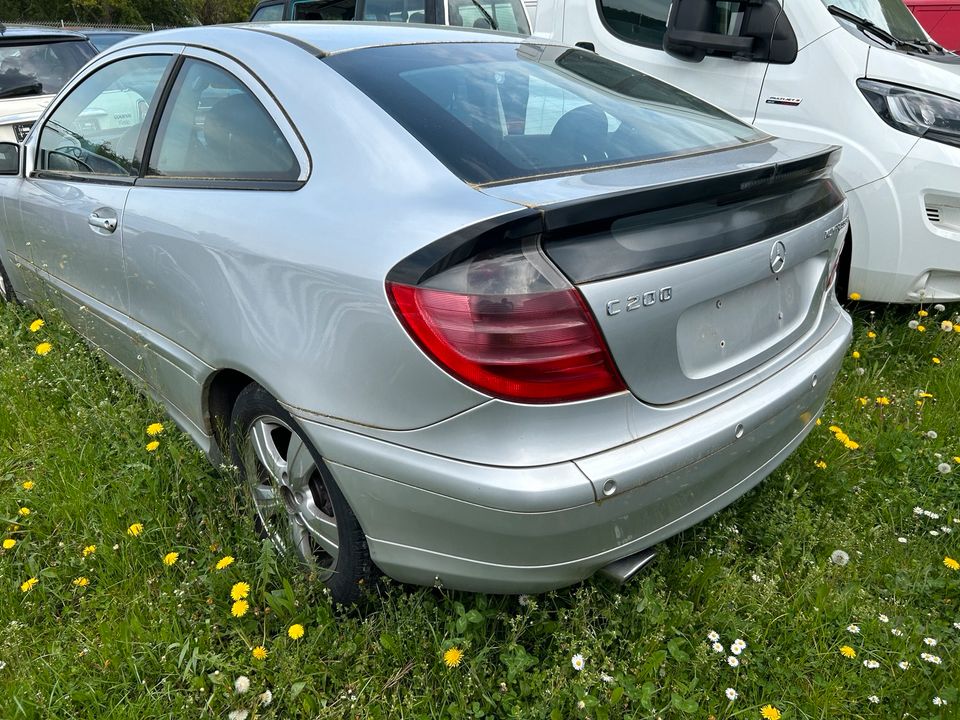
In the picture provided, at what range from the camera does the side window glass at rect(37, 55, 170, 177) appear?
271 centimetres

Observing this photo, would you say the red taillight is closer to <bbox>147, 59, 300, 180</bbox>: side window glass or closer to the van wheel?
<bbox>147, 59, 300, 180</bbox>: side window glass

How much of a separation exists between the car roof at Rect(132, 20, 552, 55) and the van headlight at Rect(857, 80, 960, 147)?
184 cm

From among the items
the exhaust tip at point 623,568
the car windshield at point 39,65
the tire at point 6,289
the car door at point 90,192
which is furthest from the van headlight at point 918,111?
the car windshield at point 39,65

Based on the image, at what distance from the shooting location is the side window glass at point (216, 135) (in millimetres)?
2084

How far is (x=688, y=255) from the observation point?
1.69 meters

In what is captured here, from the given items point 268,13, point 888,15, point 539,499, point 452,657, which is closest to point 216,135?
point 539,499

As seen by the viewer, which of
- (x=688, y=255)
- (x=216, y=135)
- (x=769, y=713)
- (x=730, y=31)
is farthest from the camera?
(x=730, y=31)

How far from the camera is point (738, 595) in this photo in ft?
7.10

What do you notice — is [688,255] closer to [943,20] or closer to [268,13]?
[943,20]

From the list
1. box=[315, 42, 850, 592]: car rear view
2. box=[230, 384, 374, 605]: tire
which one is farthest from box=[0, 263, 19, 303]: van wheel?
box=[315, 42, 850, 592]: car rear view

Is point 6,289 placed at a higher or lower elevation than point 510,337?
lower

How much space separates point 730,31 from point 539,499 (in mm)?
3403

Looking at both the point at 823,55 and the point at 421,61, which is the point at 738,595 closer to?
the point at 421,61

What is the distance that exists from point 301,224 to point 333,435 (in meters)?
0.53
